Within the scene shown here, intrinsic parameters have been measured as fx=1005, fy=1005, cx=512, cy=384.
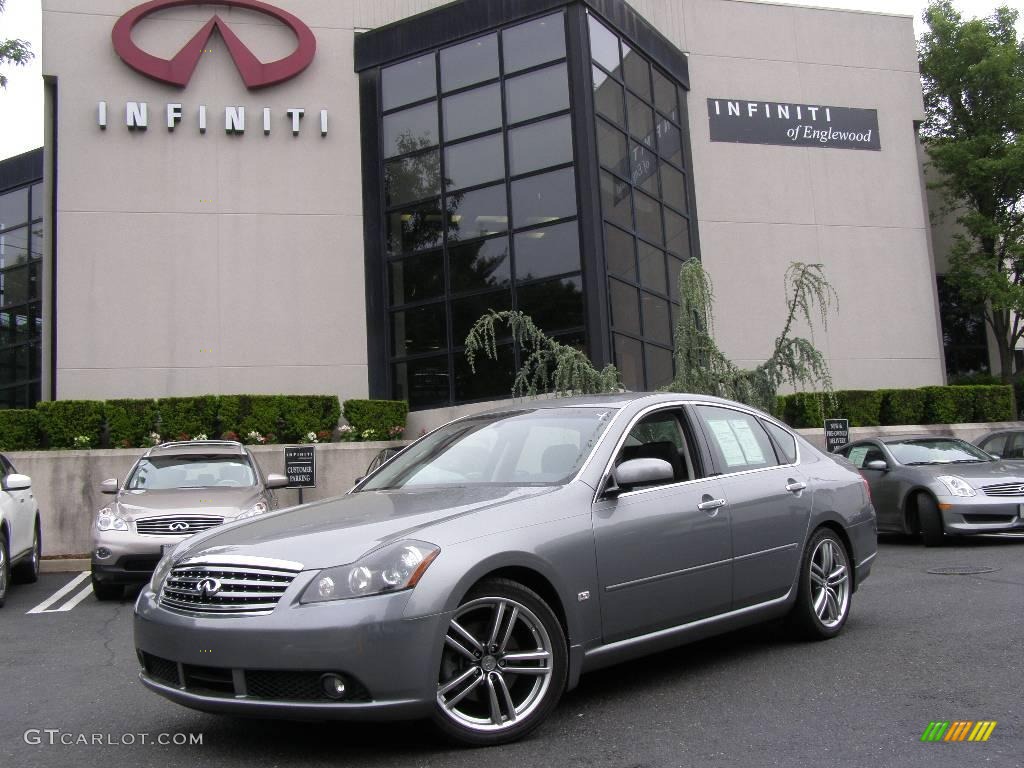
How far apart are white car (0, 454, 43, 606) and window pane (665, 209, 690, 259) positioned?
42.7 ft

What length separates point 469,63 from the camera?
19000 millimetres

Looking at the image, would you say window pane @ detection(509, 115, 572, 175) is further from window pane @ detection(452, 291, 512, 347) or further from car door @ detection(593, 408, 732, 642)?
car door @ detection(593, 408, 732, 642)

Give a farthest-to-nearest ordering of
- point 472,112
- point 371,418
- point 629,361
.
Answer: point 472,112 → point 629,361 → point 371,418

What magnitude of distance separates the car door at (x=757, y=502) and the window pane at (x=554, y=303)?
11356 millimetres

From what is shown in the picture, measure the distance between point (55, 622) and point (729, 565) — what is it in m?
6.16

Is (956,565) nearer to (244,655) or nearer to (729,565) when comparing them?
(729,565)

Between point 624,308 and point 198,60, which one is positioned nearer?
point 624,308

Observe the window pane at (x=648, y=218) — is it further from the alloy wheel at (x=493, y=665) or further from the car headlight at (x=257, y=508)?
the alloy wheel at (x=493, y=665)

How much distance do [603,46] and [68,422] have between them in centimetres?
1147

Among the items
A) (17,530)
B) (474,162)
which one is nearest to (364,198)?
(474,162)

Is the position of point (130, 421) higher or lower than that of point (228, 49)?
lower

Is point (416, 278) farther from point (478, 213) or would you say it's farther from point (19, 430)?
point (19, 430)

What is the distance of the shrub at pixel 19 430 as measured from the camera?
15672 mm

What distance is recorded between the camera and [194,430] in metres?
16.4
